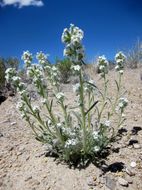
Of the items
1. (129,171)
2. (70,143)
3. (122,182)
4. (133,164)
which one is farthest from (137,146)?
(70,143)

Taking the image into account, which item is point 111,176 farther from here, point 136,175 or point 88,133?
point 88,133

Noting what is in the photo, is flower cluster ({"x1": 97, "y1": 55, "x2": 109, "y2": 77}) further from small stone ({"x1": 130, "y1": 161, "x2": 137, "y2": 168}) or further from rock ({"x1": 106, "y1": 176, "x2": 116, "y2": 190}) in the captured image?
rock ({"x1": 106, "y1": 176, "x2": 116, "y2": 190})

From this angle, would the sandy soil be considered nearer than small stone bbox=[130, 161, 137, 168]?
Yes

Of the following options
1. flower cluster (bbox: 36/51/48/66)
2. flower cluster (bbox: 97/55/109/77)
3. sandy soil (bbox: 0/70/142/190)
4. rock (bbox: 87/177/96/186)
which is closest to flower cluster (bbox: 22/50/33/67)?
flower cluster (bbox: 36/51/48/66)

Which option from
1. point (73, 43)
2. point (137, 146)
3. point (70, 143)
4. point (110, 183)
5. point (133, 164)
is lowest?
point (110, 183)

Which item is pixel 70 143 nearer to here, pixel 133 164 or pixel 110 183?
pixel 110 183
